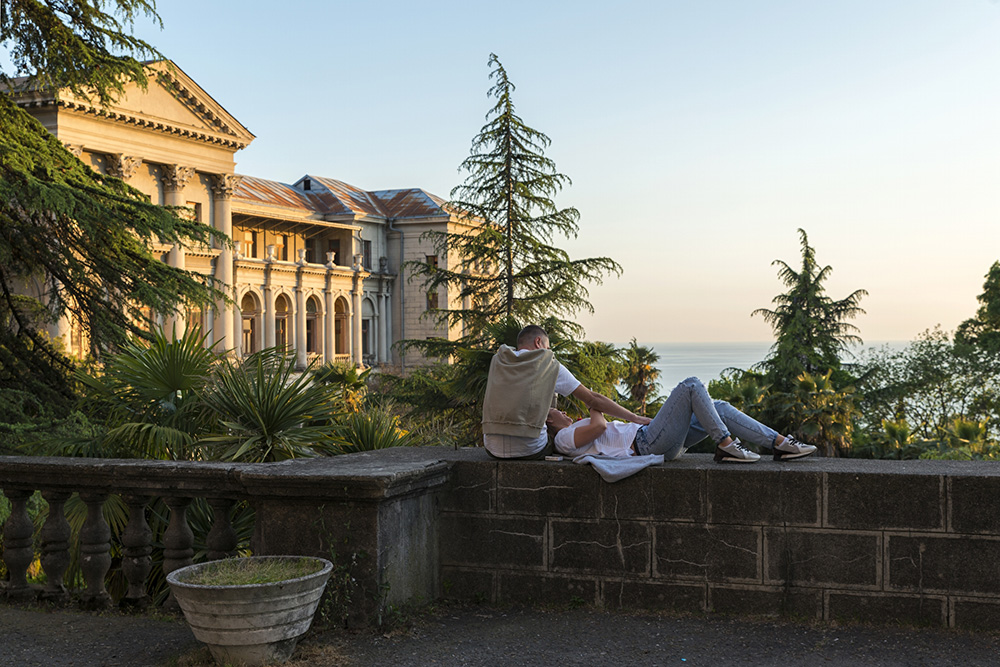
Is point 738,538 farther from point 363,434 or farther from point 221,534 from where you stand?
point 363,434

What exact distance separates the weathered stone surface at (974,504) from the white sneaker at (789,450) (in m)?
0.81

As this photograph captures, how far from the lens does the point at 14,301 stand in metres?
14.8

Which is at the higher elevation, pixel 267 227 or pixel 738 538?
pixel 267 227

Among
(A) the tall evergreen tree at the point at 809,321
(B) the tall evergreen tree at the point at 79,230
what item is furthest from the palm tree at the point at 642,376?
(B) the tall evergreen tree at the point at 79,230

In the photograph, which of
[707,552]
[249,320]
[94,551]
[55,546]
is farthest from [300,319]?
[707,552]

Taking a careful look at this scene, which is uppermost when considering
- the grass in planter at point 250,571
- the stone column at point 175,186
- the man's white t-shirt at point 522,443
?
the stone column at point 175,186

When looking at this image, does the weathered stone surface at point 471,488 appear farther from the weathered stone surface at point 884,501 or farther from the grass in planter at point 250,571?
the weathered stone surface at point 884,501

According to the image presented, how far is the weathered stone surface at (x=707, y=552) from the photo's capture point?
5.18 m

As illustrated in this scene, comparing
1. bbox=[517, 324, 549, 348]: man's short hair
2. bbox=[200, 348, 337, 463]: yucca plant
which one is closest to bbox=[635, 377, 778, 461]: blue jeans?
bbox=[517, 324, 549, 348]: man's short hair

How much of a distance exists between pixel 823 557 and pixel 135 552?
12.3 feet

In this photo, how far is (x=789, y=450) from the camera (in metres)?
5.47

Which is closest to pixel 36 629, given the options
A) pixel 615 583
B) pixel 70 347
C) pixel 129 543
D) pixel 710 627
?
pixel 129 543

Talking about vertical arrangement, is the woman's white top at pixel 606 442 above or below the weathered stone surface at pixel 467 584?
above

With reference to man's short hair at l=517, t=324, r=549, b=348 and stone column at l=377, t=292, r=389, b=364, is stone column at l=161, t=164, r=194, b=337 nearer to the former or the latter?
stone column at l=377, t=292, r=389, b=364
